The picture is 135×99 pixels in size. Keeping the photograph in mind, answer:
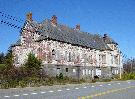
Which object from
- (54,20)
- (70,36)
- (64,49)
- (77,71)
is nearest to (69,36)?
(70,36)

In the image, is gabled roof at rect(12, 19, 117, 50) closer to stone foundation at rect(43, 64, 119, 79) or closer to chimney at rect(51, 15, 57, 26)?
chimney at rect(51, 15, 57, 26)

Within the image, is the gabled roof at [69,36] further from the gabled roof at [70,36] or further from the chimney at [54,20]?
the chimney at [54,20]

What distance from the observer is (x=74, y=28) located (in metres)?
65.1

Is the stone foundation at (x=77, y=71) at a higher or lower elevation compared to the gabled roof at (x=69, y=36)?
lower

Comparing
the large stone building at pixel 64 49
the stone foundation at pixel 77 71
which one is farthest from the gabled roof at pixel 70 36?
the stone foundation at pixel 77 71

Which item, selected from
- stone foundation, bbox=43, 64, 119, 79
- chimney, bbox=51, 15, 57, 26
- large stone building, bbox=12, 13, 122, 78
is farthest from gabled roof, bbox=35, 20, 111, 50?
stone foundation, bbox=43, 64, 119, 79

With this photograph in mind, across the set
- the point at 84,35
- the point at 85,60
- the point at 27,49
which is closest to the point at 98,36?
the point at 84,35

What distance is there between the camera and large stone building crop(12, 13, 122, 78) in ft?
171

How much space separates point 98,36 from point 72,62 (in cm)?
1761

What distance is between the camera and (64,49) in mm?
55656

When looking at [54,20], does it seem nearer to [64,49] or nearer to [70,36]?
[70,36]

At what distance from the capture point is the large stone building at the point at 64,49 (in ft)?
171

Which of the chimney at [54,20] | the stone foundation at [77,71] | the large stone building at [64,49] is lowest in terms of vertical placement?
the stone foundation at [77,71]

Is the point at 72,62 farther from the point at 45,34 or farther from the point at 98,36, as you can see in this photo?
the point at 98,36
